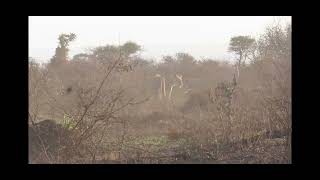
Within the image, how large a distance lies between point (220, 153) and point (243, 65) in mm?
22071

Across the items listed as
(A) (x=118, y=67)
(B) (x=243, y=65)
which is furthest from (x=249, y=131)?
(B) (x=243, y=65)

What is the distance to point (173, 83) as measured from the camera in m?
31.4

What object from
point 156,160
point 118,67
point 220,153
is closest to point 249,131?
point 220,153
